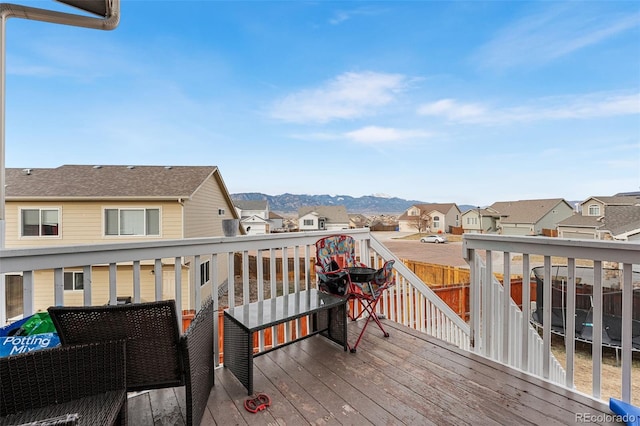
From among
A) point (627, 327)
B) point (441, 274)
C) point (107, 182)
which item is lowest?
point (441, 274)

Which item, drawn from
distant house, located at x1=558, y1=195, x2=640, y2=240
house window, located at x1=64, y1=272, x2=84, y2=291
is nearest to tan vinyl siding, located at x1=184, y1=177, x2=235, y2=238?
house window, located at x1=64, y1=272, x2=84, y2=291

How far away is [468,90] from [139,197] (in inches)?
350

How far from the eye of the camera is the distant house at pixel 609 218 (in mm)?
6410

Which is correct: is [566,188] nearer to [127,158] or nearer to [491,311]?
[491,311]

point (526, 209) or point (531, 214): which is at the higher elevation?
point (526, 209)

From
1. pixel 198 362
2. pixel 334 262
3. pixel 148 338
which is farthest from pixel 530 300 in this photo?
pixel 148 338

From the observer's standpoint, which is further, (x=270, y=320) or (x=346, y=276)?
(x=346, y=276)

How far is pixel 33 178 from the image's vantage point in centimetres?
668

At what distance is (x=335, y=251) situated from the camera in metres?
3.10

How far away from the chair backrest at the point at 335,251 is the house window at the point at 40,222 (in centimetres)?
642

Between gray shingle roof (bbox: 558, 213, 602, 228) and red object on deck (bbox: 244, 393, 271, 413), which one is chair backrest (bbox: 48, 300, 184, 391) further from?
gray shingle roof (bbox: 558, 213, 602, 228)

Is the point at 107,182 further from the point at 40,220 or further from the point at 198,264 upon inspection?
the point at 198,264

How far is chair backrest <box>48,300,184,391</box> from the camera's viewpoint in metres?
1.29

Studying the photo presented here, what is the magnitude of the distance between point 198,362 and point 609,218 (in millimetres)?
10001
